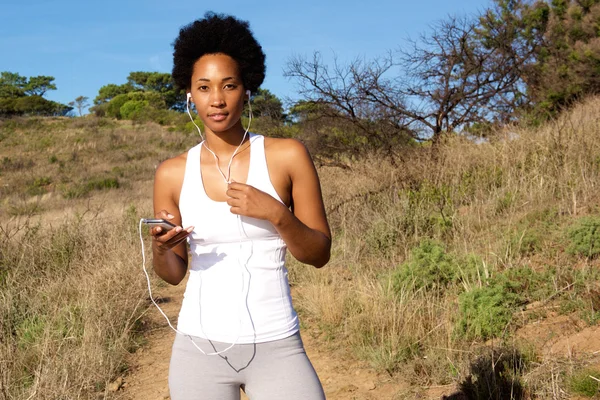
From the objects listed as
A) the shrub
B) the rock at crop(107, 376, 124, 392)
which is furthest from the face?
the rock at crop(107, 376, 124, 392)

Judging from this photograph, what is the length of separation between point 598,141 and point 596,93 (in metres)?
4.81

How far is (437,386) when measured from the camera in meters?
3.54

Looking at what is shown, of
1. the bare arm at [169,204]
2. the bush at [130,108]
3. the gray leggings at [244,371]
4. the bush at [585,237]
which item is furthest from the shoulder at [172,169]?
the bush at [130,108]

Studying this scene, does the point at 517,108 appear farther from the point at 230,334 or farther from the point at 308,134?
the point at 230,334

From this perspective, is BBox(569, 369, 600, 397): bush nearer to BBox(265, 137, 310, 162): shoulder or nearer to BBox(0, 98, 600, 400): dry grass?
BBox(0, 98, 600, 400): dry grass

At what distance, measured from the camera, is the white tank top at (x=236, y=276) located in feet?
5.55

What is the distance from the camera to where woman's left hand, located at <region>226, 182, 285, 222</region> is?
162 centimetres

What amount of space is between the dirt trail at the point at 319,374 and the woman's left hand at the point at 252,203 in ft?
7.45

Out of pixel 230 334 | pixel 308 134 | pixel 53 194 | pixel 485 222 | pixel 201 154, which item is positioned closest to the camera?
pixel 230 334

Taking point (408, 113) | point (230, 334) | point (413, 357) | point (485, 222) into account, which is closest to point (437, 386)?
point (413, 357)

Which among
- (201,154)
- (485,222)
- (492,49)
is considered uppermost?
(492,49)

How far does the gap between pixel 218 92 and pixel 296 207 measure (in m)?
0.43

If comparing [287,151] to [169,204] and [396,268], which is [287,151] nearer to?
[169,204]

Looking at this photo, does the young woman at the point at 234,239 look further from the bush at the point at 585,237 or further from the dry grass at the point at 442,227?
the bush at the point at 585,237
